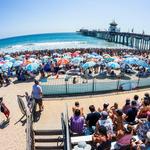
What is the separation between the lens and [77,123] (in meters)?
8.48

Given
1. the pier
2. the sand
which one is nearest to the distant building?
the pier

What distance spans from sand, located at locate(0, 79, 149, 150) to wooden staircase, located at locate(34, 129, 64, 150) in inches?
20.6

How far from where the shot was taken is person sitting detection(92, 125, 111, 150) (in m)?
7.46

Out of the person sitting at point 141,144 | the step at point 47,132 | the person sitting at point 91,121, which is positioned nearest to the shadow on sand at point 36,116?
the step at point 47,132

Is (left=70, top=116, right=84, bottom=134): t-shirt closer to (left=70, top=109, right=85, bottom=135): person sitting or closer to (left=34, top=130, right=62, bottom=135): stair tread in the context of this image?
(left=70, top=109, right=85, bottom=135): person sitting

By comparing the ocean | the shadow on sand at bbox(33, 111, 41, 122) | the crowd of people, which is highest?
the crowd of people

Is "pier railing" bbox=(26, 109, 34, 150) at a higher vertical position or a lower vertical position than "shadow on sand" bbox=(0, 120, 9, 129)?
higher

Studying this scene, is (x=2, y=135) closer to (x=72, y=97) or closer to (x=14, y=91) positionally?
(x=72, y=97)

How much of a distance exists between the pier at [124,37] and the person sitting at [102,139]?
6577 centimetres

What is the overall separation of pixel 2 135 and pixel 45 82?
26.1ft

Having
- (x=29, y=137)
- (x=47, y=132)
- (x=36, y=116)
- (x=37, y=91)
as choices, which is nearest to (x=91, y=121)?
(x=47, y=132)

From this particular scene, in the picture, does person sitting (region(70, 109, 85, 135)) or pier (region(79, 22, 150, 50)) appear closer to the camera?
person sitting (region(70, 109, 85, 135))

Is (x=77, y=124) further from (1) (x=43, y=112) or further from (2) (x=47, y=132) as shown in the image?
(1) (x=43, y=112)

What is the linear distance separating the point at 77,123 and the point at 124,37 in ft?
277
